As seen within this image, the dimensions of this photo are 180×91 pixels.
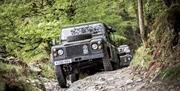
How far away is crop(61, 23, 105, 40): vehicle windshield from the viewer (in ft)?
51.8

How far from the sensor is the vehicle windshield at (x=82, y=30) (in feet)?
51.8

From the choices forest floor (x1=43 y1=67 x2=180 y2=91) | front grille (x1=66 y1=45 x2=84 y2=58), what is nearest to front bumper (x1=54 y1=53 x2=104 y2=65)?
front grille (x1=66 y1=45 x2=84 y2=58)

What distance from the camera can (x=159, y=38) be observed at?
1075cm

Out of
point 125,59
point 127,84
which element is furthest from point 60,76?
point 125,59

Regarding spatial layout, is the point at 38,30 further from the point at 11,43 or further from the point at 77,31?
the point at 77,31

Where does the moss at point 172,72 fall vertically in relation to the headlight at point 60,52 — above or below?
above

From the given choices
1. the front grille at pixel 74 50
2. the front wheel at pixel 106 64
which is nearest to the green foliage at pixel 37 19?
the front grille at pixel 74 50

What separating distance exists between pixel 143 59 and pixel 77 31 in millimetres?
4804

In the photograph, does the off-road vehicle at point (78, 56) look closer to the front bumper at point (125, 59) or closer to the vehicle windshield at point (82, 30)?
the vehicle windshield at point (82, 30)

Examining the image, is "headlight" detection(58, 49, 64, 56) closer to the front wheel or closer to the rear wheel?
the rear wheel

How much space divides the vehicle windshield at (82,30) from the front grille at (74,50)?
5.01 ft

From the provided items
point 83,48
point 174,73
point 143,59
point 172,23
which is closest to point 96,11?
point 83,48

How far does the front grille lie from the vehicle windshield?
Result: 1.53 m

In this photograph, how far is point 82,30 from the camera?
1595 centimetres
